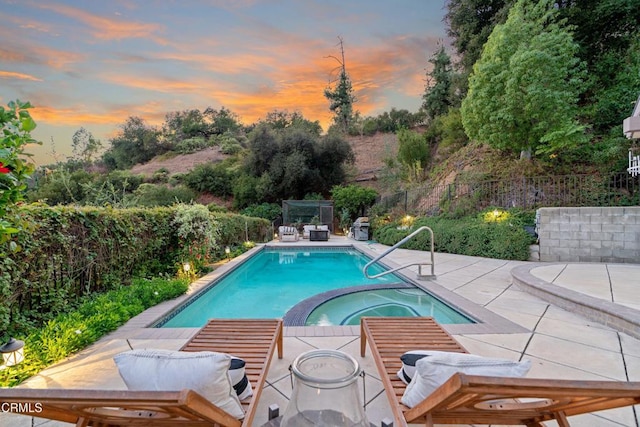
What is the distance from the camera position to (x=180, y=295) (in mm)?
4508

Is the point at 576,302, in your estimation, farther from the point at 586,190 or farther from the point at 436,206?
the point at 436,206

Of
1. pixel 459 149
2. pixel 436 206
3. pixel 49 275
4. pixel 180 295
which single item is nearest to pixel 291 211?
pixel 436 206

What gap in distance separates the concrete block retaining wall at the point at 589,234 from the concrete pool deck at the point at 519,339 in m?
1.79

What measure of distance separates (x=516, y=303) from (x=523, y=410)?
3277mm

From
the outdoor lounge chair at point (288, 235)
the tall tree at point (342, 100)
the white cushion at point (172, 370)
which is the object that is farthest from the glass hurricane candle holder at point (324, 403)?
the tall tree at point (342, 100)

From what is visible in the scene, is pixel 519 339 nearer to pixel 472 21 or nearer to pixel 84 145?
pixel 472 21

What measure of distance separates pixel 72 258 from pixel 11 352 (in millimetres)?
1783

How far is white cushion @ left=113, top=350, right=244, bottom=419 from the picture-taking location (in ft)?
3.67

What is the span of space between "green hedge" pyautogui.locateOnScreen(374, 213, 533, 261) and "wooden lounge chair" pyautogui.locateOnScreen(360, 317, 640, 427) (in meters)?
6.28

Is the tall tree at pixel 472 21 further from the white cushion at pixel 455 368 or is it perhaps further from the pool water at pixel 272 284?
the white cushion at pixel 455 368

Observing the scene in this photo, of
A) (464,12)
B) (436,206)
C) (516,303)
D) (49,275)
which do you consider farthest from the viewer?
(464,12)

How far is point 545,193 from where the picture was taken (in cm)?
834

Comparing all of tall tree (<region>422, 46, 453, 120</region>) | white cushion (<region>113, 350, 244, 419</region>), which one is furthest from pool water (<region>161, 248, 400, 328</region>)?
tall tree (<region>422, 46, 453, 120</region>)

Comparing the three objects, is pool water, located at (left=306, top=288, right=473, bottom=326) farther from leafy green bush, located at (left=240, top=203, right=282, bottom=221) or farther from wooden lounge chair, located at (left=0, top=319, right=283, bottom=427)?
leafy green bush, located at (left=240, top=203, right=282, bottom=221)
